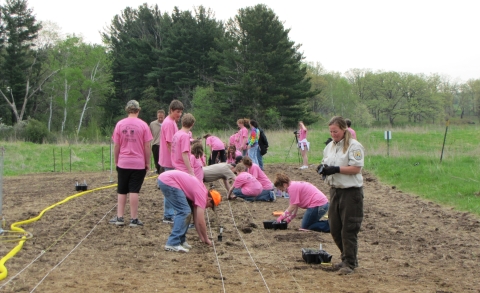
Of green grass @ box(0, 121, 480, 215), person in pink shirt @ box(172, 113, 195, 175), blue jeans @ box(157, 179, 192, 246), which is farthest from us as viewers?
green grass @ box(0, 121, 480, 215)

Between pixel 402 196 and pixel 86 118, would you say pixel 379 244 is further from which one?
pixel 86 118

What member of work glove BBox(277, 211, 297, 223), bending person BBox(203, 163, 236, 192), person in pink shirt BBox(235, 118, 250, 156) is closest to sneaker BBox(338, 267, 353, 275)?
work glove BBox(277, 211, 297, 223)

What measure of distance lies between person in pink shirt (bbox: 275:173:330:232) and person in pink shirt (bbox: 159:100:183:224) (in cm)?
155

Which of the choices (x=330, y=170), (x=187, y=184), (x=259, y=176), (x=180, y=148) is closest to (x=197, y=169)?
(x=180, y=148)

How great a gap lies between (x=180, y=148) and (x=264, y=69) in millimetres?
30344

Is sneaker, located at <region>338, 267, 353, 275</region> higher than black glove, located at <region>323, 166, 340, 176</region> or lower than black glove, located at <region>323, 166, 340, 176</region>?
lower

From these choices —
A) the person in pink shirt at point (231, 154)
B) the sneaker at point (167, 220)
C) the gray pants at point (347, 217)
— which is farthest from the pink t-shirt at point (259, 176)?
the gray pants at point (347, 217)

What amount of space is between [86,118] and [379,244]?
A: 49582 mm

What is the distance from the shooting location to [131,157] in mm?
6863

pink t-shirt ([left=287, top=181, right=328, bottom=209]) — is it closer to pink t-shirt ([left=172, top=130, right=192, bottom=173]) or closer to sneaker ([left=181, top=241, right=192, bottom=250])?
pink t-shirt ([left=172, top=130, right=192, bottom=173])

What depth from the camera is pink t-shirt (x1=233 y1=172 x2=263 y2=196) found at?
9.64 m

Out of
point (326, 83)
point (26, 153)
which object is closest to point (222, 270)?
point (26, 153)

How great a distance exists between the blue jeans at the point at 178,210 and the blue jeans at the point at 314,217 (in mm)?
2134

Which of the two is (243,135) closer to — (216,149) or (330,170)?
(216,149)
